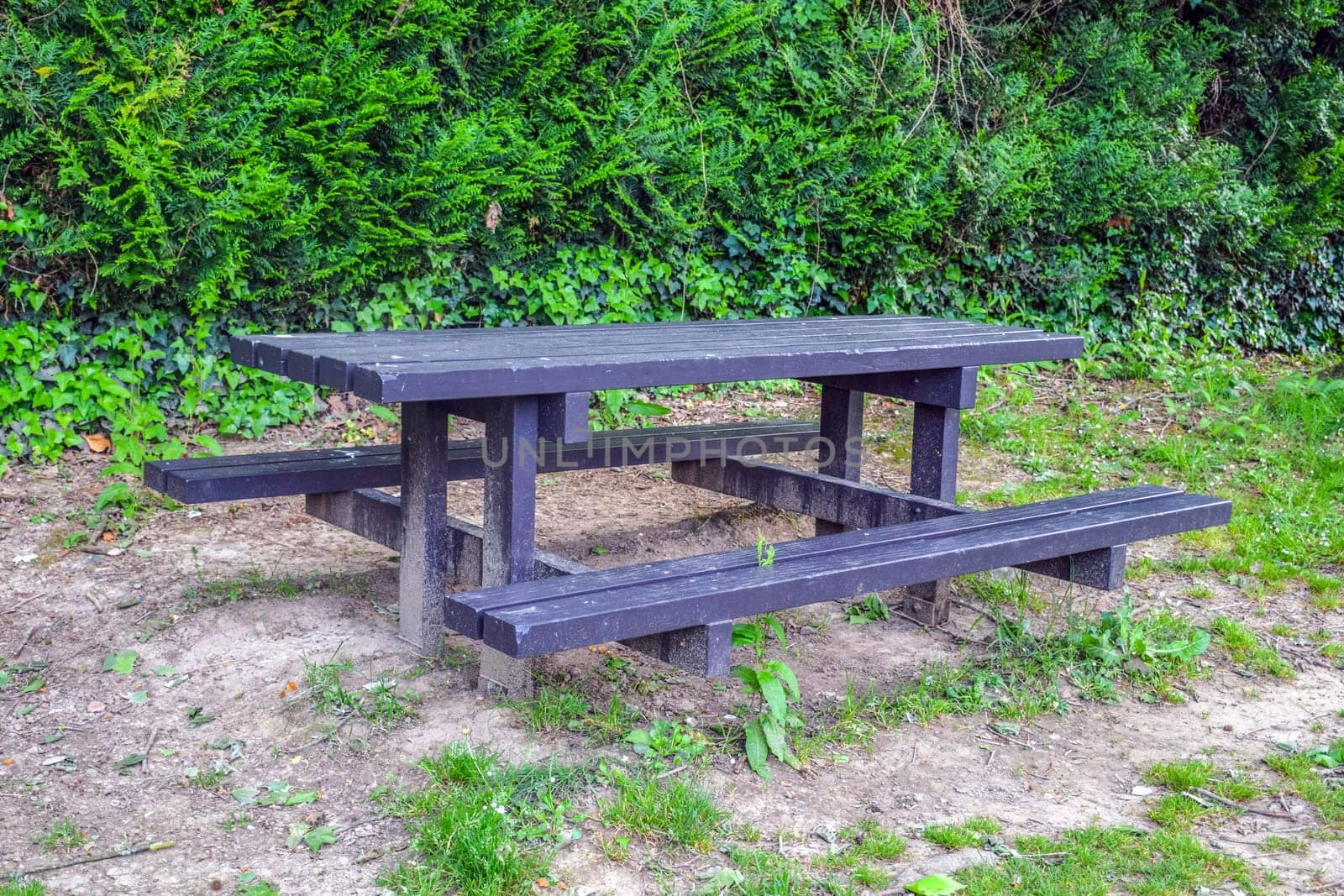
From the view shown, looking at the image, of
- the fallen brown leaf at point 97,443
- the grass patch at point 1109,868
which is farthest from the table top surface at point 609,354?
the fallen brown leaf at point 97,443

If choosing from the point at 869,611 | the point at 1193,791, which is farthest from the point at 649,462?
the point at 1193,791

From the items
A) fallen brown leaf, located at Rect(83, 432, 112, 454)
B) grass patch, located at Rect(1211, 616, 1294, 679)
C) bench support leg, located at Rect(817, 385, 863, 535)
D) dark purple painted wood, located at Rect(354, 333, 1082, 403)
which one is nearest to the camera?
dark purple painted wood, located at Rect(354, 333, 1082, 403)

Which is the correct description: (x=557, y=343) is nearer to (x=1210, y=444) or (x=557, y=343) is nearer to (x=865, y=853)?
(x=865, y=853)

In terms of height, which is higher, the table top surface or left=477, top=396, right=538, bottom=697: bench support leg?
the table top surface

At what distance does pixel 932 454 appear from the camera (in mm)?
4043

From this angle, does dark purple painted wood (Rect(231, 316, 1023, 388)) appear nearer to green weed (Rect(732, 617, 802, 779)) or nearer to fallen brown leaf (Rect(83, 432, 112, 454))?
green weed (Rect(732, 617, 802, 779))

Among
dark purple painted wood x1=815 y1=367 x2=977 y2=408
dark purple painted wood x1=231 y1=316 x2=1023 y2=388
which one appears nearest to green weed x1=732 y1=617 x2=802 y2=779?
dark purple painted wood x1=231 y1=316 x2=1023 y2=388

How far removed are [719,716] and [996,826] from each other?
79cm

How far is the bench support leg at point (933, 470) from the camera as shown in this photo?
13.1ft

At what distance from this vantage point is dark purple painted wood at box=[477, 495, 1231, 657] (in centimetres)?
257

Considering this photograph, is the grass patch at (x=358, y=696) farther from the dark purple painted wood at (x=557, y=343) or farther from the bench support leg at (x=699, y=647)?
the dark purple painted wood at (x=557, y=343)

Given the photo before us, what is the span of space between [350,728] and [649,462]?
1.53m

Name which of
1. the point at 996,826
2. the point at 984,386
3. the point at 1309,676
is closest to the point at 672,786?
the point at 996,826

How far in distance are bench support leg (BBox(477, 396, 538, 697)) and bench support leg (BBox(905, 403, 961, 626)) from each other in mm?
1401
